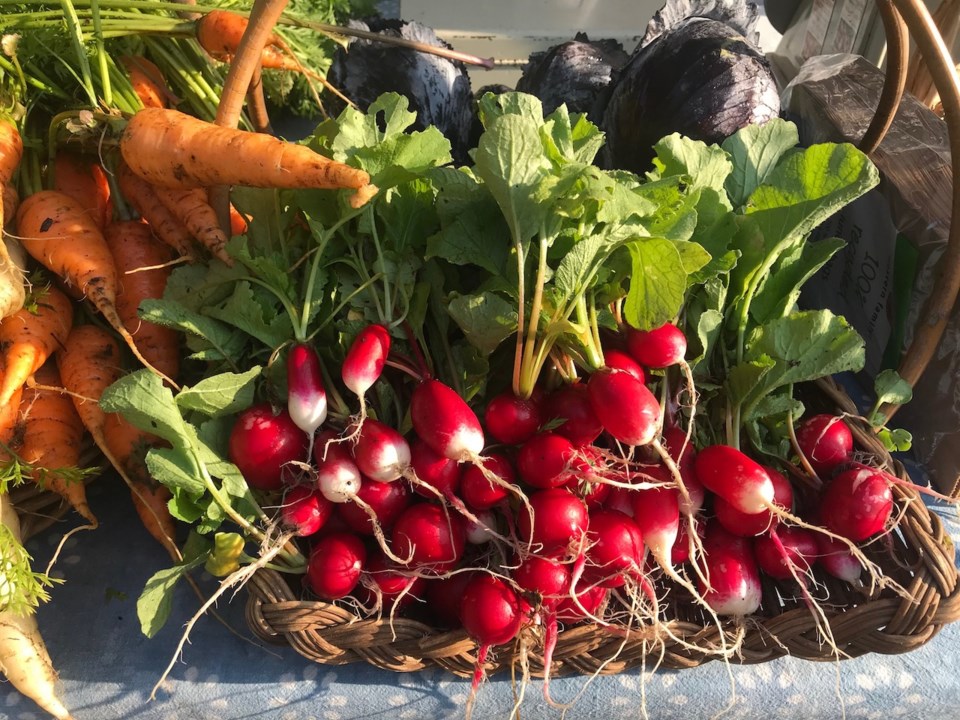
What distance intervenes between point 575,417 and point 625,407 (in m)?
0.08

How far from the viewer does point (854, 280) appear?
123 cm

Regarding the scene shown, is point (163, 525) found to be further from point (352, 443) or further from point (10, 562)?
point (352, 443)

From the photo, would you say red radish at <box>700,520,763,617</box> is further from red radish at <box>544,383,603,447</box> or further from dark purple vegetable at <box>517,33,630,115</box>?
dark purple vegetable at <box>517,33,630,115</box>

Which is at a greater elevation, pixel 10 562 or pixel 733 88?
pixel 733 88

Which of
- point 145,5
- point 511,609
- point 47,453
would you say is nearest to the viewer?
point 511,609

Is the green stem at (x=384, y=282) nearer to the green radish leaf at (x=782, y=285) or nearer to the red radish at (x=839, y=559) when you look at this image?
the green radish leaf at (x=782, y=285)

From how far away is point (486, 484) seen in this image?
2.56 ft

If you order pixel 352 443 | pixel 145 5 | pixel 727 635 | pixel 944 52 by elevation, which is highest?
pixel 944 52

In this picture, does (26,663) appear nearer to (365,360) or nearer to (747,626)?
(365,360)

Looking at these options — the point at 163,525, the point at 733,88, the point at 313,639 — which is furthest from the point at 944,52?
the point at 163,525

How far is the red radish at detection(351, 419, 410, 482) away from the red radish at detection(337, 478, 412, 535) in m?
0.03

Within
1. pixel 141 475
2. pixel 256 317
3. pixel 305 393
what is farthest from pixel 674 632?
pixel 141 475

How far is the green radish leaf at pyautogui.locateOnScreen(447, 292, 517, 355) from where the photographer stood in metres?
0.76

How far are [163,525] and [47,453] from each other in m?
0.22
